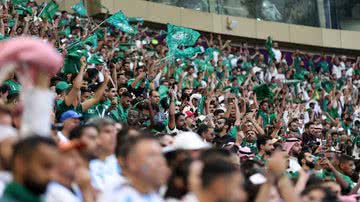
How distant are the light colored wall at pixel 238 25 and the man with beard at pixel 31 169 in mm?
12631

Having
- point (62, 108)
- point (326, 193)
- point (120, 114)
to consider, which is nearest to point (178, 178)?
point (326, 193)

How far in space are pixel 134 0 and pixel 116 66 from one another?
6.59m

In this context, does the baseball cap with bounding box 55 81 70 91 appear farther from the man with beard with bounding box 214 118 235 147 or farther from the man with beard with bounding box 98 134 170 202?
the man with beard with bounding box 98 134 170 202

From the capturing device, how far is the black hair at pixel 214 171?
324 centimetres

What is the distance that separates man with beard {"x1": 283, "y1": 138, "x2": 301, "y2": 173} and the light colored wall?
26.6 ft

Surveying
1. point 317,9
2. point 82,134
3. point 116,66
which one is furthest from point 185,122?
point 317,9

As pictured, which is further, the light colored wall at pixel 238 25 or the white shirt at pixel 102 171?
the light colored wall at pixel 238 25

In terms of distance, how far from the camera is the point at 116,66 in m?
10.6

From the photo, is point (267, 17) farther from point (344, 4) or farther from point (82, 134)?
point (82, 134)

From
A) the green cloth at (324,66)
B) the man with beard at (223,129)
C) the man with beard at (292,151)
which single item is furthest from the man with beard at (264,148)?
the green cloth at (324,66)

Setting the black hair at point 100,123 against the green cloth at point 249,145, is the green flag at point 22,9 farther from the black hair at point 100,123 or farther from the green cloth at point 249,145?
the black hair at point 100,123

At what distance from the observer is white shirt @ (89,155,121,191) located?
432 centimetres

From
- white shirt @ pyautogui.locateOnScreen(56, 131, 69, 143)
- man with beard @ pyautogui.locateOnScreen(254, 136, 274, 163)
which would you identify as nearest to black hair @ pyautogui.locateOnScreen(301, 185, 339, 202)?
white shirt @ pyautogui.locateOnScreen(56, 131, 69, 143)

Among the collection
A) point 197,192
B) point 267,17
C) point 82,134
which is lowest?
point 197,192
